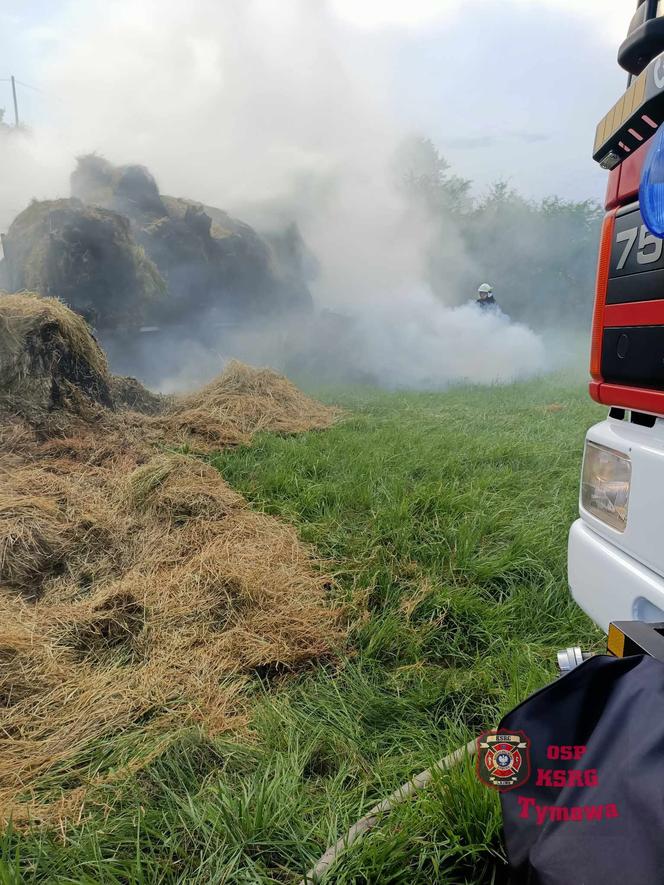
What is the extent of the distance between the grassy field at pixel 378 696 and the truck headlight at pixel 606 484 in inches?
28.0

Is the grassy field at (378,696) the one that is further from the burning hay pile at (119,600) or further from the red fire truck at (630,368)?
the red fire truck at (630,368)

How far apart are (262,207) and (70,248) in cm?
1011

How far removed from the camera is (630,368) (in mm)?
1661

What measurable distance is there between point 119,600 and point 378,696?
53.9 inches

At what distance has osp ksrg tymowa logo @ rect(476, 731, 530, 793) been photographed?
→ 3.65 ft

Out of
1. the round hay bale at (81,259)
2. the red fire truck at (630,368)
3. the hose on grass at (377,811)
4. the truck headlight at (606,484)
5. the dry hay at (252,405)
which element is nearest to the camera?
the hose on grass at (377,811)

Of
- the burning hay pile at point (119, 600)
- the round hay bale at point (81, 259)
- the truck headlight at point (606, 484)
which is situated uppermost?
the round hay bale at point (81, 259)

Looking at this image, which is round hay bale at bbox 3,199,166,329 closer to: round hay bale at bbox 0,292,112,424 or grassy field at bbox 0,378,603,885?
round hay bale at bbox 0,292,112,424

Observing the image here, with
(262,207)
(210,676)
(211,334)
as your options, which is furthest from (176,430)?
(262,207)

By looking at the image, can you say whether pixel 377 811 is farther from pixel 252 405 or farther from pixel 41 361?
pixel 252 405

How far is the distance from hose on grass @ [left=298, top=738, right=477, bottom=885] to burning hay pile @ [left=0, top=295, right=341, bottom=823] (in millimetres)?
687

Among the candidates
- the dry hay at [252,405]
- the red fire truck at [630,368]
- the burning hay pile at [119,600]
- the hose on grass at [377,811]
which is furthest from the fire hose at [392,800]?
the dry hay at [252,405]

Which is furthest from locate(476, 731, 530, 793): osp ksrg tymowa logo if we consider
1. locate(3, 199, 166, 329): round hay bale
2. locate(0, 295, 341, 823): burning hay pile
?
locate(3, 199, 166, 329): round hay bale

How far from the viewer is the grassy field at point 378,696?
1425 millimetres
